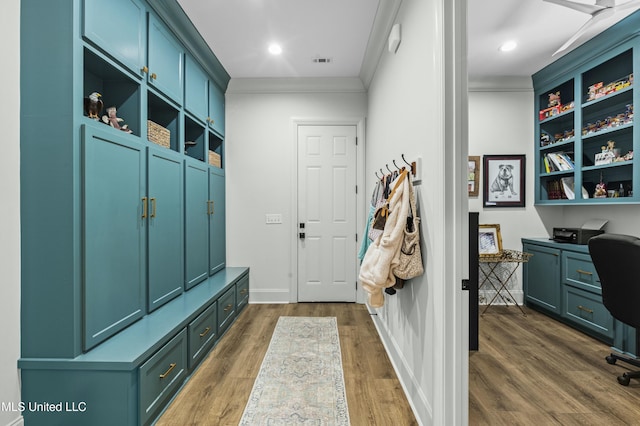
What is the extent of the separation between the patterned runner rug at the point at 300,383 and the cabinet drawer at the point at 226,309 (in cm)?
49

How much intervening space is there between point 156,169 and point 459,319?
86.2 inches

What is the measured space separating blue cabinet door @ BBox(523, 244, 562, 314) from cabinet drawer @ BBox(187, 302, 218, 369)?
352 cm

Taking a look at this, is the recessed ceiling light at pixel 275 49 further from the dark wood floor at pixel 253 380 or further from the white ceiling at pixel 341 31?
the dark wood floor at pixel 253 380

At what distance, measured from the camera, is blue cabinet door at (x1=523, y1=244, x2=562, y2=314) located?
130 inches

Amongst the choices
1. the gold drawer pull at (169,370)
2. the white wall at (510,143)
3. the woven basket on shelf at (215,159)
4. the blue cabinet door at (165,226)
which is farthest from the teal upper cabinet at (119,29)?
the white wall at (510,143)

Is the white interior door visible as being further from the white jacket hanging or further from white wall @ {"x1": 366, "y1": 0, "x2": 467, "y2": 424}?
the white jacket hanging

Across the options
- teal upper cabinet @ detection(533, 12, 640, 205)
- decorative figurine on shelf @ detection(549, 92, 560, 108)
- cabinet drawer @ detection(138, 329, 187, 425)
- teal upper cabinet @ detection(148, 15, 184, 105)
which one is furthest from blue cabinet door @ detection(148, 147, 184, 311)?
decorative figurine on shelf @ detection(549, 92, 560, 108)

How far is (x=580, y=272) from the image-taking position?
2992 mm

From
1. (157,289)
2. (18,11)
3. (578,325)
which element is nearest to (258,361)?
Result: (157,289)

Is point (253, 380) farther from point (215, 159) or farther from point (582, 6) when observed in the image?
point (582, 6)

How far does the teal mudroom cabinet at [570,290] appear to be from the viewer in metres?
2.69

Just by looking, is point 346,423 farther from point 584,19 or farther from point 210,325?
point 584,19

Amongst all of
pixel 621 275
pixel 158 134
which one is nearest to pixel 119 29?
pixel 158 134

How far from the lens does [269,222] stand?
399 cm
